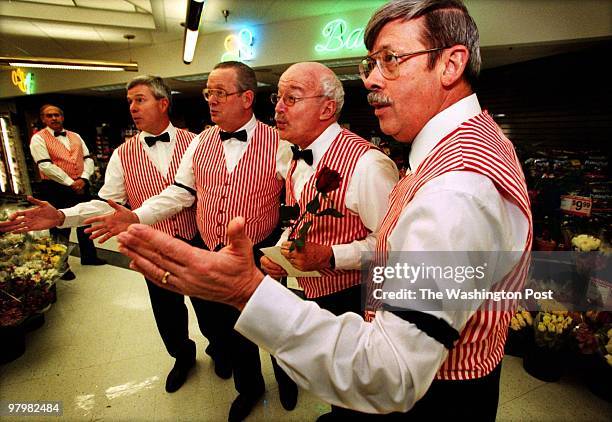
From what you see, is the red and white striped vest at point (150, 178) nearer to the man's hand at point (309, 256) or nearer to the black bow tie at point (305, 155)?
the black bow tie at point (305, 155)

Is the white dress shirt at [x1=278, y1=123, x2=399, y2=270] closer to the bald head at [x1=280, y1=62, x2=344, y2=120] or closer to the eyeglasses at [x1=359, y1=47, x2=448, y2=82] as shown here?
the bald head at [x1=280, y1=62, x2=344, y2=120]

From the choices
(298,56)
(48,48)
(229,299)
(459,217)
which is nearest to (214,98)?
(229,299)

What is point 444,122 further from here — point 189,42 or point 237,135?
point 189,42

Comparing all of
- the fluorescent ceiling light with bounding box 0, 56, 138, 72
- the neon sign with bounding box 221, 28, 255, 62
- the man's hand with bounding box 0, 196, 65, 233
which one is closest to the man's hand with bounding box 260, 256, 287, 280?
the man's hand with bounding box 0, 196, 65, 233

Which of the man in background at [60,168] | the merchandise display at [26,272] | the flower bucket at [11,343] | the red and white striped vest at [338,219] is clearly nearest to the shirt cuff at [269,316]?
the red and white striped vest at [338,219]

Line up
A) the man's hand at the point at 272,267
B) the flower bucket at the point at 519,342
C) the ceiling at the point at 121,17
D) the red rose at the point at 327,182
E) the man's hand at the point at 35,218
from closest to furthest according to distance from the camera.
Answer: the red rose at the point at 327,182, the man's hand at the point at 272,267, the man's hand at the point at 35,218, the flower bucket at the point at 519,342, the ceiling at the point at 121,17

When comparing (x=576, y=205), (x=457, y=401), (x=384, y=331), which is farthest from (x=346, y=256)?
(x=576, y=205)

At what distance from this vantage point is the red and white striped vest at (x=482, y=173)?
723mm

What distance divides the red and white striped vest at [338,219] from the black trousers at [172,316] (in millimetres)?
973

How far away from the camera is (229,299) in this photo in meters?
0.73

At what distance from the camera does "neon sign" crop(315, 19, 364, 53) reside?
17.2 ft

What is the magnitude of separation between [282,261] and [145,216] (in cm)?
100

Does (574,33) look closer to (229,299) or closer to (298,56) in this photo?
(298,56)

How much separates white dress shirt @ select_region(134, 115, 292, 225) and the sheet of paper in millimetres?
644
